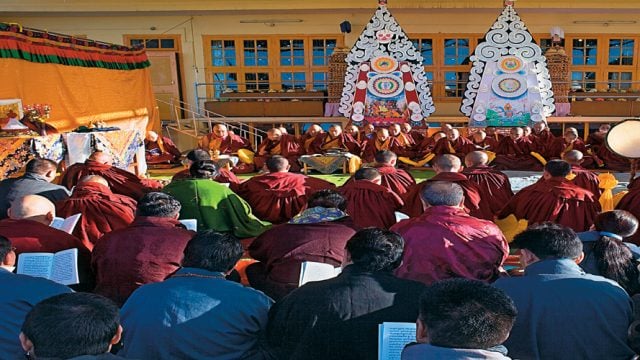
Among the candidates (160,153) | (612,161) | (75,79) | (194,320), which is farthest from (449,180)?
(75,79)

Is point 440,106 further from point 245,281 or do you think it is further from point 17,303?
point 17,303

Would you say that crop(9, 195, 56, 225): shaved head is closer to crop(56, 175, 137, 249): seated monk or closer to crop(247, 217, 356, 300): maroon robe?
crop(56, 175, 137, 249): seated monk

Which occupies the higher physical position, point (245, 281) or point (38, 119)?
point (38, 119)

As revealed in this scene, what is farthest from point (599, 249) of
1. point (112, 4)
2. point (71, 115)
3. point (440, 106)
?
point (112, 4)

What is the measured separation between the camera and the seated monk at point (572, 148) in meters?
8.79

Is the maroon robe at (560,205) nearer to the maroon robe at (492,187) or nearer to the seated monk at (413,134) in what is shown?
the maroon robe at (492,187)

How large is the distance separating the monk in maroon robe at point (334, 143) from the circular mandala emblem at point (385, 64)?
2.08m

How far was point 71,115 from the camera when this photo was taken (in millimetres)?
10125

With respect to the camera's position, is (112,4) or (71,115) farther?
(112,4)

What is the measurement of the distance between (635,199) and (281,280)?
312 cm

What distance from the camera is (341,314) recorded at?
79.0 inches

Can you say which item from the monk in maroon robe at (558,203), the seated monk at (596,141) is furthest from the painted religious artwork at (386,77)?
the monk in maroon robe at (558,203)

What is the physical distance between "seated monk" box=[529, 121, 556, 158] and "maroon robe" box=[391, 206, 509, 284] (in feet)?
22.0

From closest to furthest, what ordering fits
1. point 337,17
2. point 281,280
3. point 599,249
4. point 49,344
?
point 49,344 → point 599,249 → point 281,280 → point 337,17
